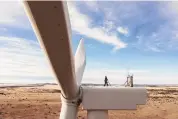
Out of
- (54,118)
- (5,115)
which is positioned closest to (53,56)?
(54,118)

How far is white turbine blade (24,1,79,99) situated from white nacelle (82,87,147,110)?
1.32 m

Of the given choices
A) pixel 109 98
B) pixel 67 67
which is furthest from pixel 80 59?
pixel 67 67

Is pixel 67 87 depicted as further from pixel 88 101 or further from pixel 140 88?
pixel 140 88

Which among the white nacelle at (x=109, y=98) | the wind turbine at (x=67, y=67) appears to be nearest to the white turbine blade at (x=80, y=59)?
the wind turbine at (x=67, y=67)

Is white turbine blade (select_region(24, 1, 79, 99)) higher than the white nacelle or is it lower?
higher

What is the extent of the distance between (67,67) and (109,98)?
1.74 m

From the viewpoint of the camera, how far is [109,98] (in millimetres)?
4973

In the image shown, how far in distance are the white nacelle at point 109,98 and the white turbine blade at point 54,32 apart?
1317 mm

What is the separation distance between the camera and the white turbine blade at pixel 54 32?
2.44 metres

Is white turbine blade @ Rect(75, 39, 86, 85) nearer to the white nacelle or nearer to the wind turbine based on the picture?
the wind turbine

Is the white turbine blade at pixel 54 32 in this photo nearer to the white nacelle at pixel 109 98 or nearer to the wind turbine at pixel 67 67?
the wind turbine at pixel 67 67

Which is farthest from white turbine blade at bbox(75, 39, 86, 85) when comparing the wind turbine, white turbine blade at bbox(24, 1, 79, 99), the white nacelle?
white turbine blade at bbox(24, 1, 79, 99)

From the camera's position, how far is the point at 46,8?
2408 millimetres

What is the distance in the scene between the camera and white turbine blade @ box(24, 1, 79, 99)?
2436 mm
